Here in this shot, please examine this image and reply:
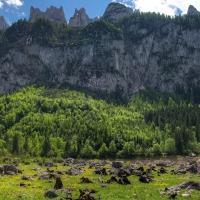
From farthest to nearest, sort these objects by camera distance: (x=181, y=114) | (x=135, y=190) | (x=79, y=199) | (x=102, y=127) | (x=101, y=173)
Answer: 1. (x=181, y=114)
2. (x=102, y=127)
3. (x=101, y=173)
4. (x=135, y=190)
5. (x=79, y=199)

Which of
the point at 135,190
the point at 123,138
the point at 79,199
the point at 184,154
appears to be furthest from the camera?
the point at 123,138

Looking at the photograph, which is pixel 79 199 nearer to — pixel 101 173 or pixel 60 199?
pixel 60 199

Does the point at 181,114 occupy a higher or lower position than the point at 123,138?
higher

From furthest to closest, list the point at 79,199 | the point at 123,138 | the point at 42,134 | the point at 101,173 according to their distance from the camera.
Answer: the point at 42,134, the point at 123,138, the point at 101,173, the point at 79,199

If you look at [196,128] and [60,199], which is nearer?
[60,199]

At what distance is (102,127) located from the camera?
489 feet

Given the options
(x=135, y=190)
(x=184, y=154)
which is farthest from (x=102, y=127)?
(x=135, y=190)

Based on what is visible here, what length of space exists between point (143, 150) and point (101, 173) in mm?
65738

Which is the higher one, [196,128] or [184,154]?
[196,128]

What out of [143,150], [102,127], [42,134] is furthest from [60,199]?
[42,134]

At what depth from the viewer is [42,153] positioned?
11762cm

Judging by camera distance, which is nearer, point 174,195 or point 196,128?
point 174,195

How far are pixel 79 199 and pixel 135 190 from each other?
9537 mm

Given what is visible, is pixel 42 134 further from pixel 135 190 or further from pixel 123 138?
pixel 135 190
